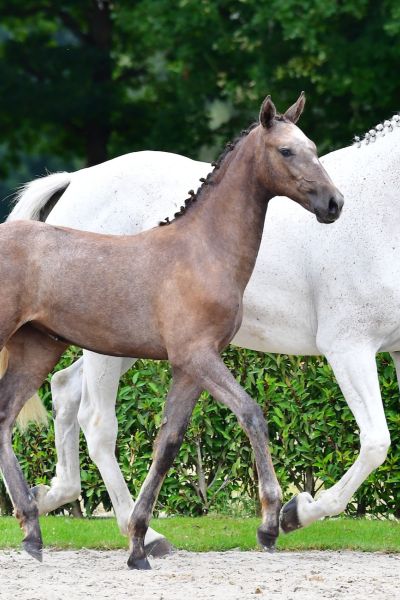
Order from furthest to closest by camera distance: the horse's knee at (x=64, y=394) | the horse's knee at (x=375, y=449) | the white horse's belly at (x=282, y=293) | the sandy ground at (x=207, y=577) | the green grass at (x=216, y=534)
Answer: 1. the horse's knee at (x=64, y=394)
2. the green grass at (x=216, y=534)
3. the white horse's belly at (x=282, y=293)
4. the horse's knee at (x=375, y=449)
5. the sandy ground at (x=207, y=577)

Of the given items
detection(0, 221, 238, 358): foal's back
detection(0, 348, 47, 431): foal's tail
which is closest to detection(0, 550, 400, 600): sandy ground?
detection(0, 348, 47, 431): foal's tail

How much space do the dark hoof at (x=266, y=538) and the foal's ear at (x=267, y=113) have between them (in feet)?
5.56

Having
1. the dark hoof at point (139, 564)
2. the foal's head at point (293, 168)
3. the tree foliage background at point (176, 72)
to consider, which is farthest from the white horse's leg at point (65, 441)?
the tree foliage background at point (176, 72)

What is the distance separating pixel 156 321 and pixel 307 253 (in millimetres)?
1246

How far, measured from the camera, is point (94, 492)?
7.59 m

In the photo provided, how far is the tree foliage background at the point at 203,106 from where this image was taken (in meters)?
7.31

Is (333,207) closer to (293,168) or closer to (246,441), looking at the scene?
(293,168)

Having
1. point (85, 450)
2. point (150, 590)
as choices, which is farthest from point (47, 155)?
point (150, 590)

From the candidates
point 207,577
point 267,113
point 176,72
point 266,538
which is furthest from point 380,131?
point 176,72

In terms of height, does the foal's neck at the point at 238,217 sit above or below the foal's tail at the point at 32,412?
above

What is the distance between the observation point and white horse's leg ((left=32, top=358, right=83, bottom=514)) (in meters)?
6.64

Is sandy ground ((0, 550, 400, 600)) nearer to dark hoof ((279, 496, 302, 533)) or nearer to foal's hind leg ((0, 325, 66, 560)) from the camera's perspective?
dark hoof ((279, 496, 302, 533))

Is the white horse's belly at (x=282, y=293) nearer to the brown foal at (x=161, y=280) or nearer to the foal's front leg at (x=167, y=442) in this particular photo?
the brown foal at (x=161, y=280)

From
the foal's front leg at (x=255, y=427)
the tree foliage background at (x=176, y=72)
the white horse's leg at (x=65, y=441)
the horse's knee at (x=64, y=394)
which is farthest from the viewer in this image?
the tree foliage background at (x=176, y=72)
